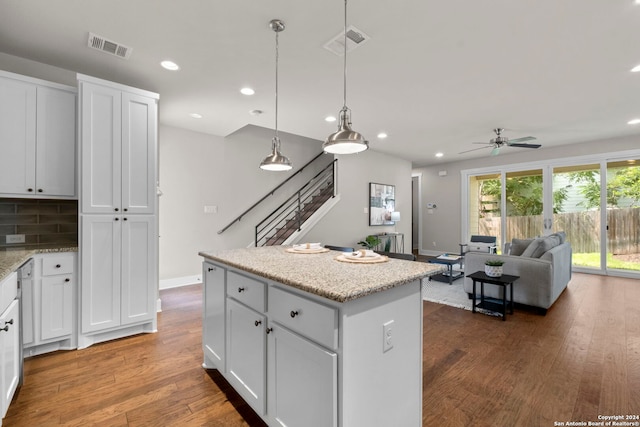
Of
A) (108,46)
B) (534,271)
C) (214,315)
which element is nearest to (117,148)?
(108,46)

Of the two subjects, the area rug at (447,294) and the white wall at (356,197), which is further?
the white wall at (356,197)

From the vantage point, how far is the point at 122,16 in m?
2.19

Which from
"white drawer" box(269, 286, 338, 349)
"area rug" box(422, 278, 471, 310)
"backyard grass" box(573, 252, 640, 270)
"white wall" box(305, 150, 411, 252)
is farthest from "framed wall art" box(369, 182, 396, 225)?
"white drawer" box(269, 286, 338, 349)

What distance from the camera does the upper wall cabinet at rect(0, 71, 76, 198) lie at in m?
2.51

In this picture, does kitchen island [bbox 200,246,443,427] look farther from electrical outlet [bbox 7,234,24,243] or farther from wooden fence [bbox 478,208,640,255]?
wooden fence [bbox 478,208,640,255]

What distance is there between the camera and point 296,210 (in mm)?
6504

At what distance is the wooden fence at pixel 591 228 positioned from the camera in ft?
18.4

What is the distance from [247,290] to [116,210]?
1955mm

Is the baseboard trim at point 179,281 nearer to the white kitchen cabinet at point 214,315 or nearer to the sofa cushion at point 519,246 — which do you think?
the white kitchen cabinet at point 214,315

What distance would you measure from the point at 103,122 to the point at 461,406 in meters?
3.75

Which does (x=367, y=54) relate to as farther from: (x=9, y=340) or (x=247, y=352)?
(x=9, y=340)

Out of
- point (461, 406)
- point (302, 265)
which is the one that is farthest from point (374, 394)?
point (461, 406)

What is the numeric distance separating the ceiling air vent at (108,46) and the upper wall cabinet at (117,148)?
0.30 metres

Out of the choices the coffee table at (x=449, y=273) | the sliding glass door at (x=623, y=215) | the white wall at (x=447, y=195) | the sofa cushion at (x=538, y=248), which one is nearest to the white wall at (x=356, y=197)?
the white wall at (x=447, y=195)
